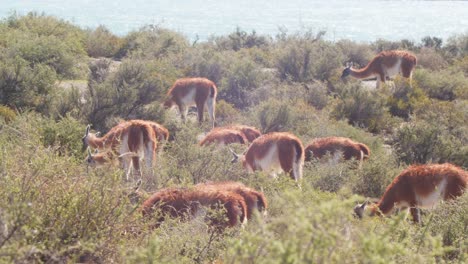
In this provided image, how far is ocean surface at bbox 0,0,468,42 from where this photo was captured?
5009 centimetres

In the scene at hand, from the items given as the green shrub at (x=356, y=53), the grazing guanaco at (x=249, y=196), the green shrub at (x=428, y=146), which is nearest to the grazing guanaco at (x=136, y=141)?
the grazing guanaco at (x=249, y=196)

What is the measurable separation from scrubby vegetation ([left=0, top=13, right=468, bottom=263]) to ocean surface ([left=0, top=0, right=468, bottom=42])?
19.2m

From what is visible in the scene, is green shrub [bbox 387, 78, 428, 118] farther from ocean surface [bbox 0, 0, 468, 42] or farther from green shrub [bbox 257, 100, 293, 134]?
ocean surface [bbox 0, 0, 468, 42]

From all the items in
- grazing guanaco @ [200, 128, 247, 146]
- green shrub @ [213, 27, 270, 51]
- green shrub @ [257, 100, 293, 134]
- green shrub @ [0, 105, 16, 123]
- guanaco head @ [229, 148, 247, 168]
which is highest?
green shrub @ [0, 105, 16, 123]

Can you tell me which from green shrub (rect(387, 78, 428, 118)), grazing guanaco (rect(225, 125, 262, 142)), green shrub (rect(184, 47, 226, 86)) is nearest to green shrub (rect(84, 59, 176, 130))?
grazing guanaco (rect(225, 125, 262, 142))

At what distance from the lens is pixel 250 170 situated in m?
10.7

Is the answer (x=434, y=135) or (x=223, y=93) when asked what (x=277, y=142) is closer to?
(x=434, y=135)

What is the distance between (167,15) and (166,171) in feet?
185

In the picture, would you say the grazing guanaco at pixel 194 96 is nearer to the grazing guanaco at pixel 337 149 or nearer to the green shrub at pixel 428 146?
the green shrub at pixel 428 146

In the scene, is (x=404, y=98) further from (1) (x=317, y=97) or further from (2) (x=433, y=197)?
(2) (x=433, y=197)

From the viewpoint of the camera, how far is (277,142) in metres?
10.7

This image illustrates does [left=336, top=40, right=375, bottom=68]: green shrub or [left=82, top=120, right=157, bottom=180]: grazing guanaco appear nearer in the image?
[left=82, top=120, right=157, bottom=180]: grazing guanaco

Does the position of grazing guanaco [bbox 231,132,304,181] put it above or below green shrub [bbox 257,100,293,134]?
above

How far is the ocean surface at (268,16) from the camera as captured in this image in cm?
5009
